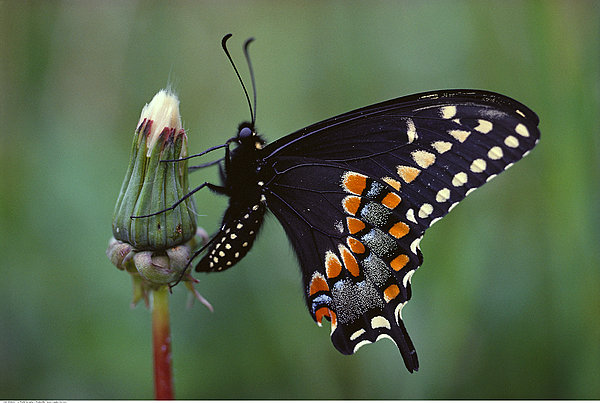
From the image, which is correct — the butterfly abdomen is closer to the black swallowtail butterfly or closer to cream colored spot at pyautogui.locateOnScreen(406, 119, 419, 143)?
the black swallowtail butterfly

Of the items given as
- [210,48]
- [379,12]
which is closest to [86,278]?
[210,48]

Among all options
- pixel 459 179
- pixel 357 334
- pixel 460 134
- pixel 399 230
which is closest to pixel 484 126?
pixel 460 134

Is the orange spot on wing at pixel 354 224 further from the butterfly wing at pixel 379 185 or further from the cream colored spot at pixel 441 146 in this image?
the cream colored spot at pixel 441 146

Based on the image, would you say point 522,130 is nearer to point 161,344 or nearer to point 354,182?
point 354,182

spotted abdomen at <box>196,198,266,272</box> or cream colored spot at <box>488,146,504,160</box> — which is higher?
cream colored spot at <box>488,146,504,160</box>

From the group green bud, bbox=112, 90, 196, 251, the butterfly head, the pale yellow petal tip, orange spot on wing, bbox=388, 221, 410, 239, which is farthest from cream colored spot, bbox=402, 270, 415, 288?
the pale yellow petal tip

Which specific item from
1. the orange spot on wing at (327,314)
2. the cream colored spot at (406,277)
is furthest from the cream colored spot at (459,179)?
the orange spot on wing at (327,314)
